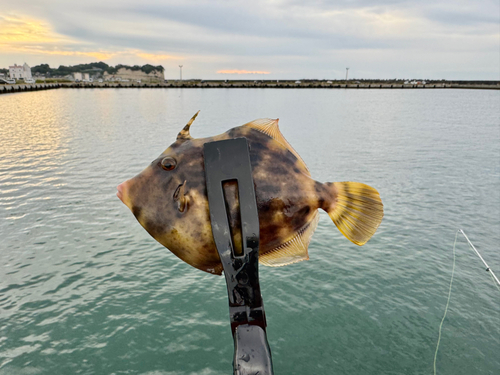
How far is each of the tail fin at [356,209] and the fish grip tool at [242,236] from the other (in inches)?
25.7

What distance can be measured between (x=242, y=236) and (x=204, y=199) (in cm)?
28

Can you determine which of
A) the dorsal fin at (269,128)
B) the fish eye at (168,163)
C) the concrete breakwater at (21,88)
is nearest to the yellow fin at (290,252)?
the dorsal fin at (269,128)

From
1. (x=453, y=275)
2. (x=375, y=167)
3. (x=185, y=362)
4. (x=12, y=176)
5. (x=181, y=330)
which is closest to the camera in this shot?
(x=185, y=362)

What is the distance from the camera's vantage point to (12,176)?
2462 cm

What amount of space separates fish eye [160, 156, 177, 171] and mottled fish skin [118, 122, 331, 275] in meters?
0.02

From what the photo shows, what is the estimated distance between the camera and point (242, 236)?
161cm

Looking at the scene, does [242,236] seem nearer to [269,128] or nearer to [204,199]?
[204,199]

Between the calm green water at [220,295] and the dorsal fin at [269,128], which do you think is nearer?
the dorsal fin at [269,128]

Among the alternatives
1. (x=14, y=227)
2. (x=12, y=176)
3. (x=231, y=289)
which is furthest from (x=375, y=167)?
(x=231, y=289)

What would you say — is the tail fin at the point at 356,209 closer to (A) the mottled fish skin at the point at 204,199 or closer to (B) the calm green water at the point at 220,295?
(A) the mottled fish skin at the point at 204,199

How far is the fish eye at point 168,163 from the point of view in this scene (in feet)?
6.16

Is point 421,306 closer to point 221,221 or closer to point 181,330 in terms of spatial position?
point 181,330

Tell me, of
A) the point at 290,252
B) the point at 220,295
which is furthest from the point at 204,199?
the point at 220,295

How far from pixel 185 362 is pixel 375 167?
2309 cm
